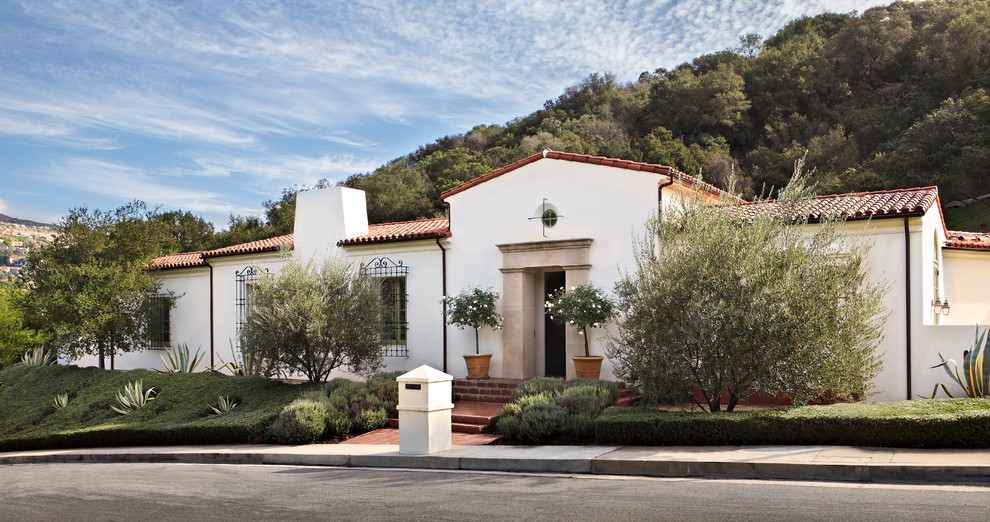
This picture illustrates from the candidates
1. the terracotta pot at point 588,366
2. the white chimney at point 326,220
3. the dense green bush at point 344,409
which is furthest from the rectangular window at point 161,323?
the terracotta pot at point 588,366

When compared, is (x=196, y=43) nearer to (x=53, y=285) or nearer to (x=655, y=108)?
(x=53, y=285)

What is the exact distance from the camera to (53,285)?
64.7 ft

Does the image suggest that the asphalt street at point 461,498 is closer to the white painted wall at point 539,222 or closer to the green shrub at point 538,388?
the green shrub at point 538,388

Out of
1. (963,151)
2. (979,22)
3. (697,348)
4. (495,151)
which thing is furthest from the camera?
(495,151)

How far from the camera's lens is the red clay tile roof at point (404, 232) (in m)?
16.9

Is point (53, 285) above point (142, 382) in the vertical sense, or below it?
above

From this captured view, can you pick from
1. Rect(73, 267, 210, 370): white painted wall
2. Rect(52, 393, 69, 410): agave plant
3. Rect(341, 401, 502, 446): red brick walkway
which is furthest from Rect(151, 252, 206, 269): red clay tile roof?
Rect(341, 401, 502, 446): red brick walkway

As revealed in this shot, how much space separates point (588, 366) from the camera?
1424cm

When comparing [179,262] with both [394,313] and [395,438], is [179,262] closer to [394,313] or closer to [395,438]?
[394,313]

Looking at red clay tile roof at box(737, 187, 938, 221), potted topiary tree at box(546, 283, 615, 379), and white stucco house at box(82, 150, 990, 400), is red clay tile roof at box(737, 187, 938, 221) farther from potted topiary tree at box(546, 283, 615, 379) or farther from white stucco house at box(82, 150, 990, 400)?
potted topiary tree at box(546, 283, 615, 379)

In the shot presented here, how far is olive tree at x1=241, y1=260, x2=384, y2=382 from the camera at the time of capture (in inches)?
603

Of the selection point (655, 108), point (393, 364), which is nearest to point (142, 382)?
point (393, 364)

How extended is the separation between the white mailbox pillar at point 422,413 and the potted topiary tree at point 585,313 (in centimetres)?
372

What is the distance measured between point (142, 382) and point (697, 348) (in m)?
13.4
